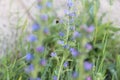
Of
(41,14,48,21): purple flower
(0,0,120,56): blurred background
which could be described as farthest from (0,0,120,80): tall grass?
(41,14,48,21): purple flower

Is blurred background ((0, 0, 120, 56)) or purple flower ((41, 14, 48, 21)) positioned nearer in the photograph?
purple flower ((41, 14, 48, 21))

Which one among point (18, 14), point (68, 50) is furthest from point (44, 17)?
point (18, 14)

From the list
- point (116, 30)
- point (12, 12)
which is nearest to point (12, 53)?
point (12, 12)

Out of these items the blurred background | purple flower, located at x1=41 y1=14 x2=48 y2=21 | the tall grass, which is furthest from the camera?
the blurred background

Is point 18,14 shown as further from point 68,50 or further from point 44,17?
point 44,17

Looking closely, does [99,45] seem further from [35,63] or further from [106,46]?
[35,63]

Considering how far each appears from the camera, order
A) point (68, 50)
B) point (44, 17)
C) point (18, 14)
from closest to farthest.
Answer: point (44, 17) < point (68, 50) < point (18, 14)

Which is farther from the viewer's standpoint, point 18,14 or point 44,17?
point 18,14

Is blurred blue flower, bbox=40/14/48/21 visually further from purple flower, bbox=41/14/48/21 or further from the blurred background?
the blurred background

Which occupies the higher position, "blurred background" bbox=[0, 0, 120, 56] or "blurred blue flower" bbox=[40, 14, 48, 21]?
"blurred background" bbox=[0, 0, 120, 56]

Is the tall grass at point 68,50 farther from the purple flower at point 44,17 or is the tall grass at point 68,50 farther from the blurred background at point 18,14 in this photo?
the purple flower at point 44,17

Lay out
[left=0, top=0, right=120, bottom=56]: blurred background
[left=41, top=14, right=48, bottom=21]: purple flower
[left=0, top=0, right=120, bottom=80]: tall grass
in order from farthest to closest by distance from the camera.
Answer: [left=0, top=0, right=120, bottom=56]: blurred background < [left=0, top=0, right=120, bottom=80]: tall grass < [left=41, top=14, right=48, bottom=21]: purple flower
